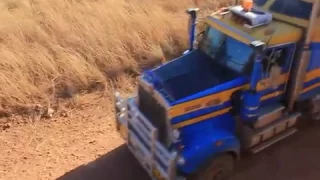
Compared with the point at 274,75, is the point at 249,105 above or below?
below

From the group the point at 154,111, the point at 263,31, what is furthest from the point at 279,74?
the point at 154,111

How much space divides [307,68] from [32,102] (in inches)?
188

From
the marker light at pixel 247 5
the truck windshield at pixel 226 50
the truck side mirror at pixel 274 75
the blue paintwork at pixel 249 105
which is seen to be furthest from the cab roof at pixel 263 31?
the blue paintwork at pixel 249 105

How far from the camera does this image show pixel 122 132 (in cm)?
686

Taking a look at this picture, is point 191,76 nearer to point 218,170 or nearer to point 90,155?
point 218,170

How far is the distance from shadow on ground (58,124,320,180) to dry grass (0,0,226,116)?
1925mm

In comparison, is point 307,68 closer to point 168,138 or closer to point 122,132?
point 168,138

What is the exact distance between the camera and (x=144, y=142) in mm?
6277

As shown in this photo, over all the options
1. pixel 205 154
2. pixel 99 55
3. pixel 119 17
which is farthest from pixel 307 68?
pixel 119 17

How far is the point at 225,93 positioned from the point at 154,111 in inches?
38.4

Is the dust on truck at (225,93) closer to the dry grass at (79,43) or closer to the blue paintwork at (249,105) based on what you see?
the blue paintwork at (249,105)

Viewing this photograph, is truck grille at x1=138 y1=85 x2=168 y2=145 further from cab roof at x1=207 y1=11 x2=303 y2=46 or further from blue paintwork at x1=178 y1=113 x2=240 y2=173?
cab roof at x1=207 y1=11 x2=303 y2=46

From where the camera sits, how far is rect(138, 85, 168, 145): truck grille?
6.04m

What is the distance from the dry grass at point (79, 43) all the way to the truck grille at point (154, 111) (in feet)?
7.90
